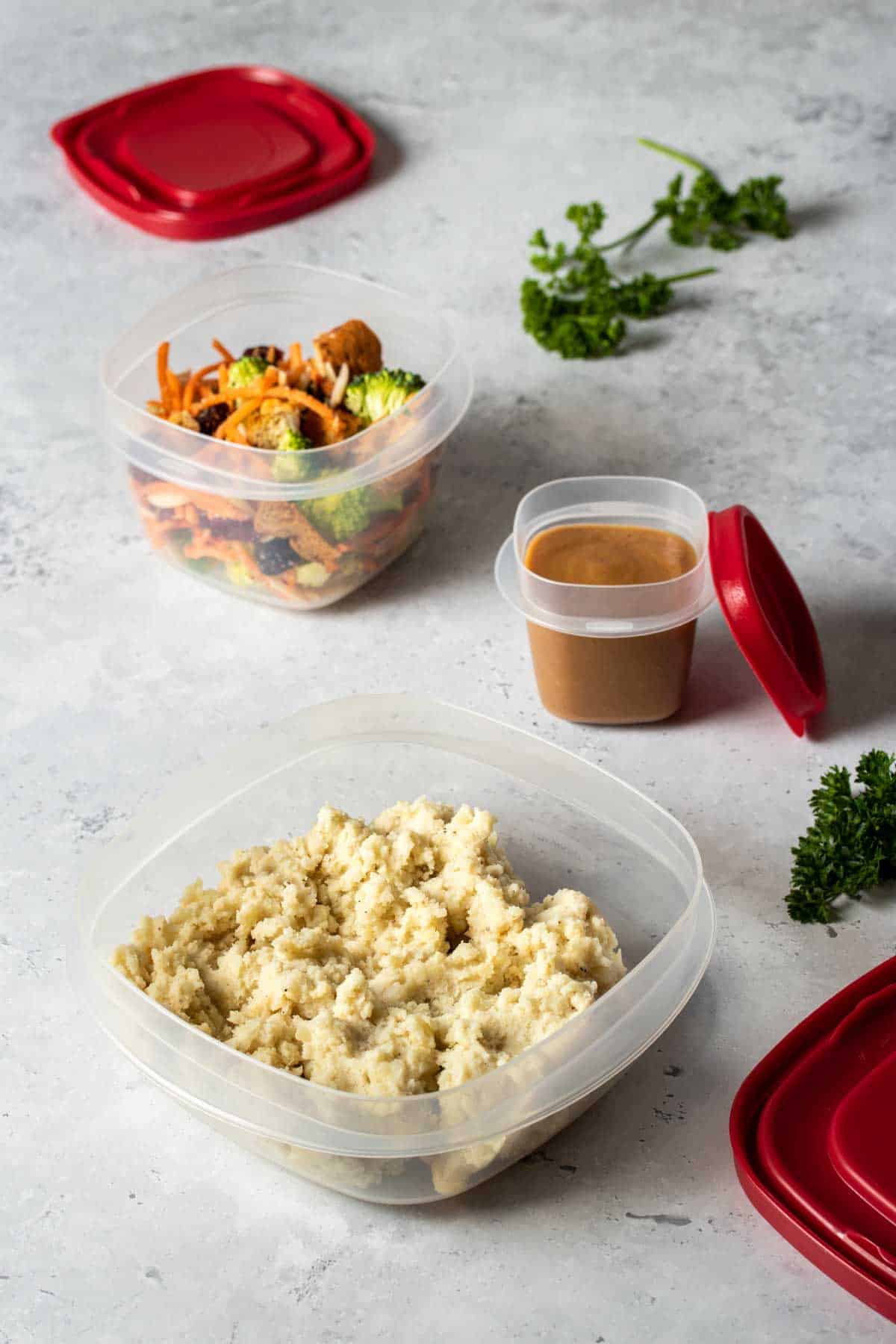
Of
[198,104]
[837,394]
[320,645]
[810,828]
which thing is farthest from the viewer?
[198,104]

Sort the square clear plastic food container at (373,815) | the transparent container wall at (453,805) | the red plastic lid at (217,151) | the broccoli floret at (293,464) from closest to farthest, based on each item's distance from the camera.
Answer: the square clear plastic food container at (373,815) → the transparent container wall at (453,805) → the broccoli floret at (293,464) → the red plastic lid at (217,151)

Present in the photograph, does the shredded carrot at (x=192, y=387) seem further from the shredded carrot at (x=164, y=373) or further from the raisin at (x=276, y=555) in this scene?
the raisin at (x=276, y=555)

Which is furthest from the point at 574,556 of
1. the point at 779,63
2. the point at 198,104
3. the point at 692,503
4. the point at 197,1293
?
the point at 779,63

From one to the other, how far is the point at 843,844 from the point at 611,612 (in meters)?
0.44

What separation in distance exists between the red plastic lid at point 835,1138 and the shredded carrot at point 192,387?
53.6 inches

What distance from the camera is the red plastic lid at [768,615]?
1.98 m

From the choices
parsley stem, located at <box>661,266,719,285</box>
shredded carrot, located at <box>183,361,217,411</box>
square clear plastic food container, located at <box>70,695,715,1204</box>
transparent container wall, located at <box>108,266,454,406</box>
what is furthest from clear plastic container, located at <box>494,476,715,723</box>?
parsley stem, located at <box>661,266,719,285</box>

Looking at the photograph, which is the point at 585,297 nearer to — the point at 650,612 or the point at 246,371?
the point at 246,371

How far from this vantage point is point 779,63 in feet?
12.6

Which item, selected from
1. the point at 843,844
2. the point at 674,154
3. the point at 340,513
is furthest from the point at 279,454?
the point at 674,154

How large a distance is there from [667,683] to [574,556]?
0.23m

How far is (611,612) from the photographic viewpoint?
79.2 inches

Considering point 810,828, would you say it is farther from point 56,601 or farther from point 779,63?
point 779,63

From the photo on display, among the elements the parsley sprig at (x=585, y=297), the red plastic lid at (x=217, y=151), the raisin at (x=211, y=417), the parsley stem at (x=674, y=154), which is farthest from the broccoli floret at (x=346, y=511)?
the parsley stem at (x=674, y=154)
